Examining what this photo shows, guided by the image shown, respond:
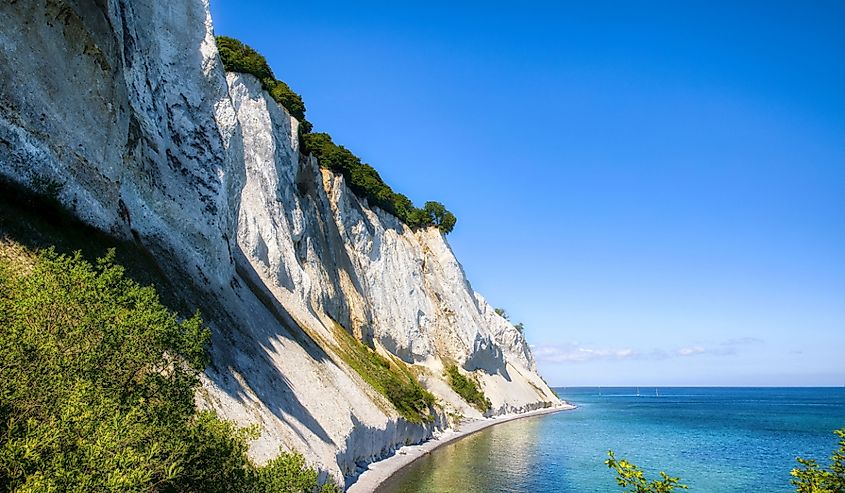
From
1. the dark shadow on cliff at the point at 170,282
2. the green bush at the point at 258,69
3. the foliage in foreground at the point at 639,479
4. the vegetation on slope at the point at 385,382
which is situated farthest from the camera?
the green bush at the point at 258,69

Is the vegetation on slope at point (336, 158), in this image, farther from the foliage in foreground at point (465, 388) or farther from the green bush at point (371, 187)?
the foliage in foreground at point (465, 388)

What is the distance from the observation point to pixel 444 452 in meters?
44.5

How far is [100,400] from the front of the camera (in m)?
10.6

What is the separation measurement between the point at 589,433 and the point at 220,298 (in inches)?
2131

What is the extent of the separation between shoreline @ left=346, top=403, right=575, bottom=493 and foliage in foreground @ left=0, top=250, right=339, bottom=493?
606 inches

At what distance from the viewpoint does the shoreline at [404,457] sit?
1169 inches

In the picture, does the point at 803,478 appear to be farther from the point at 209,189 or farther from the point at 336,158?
the point at 336,158

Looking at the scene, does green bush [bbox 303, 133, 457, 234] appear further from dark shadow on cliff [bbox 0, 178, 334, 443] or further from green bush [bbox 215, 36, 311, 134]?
dark shadow on cliff [bbox 0, 178, 334, 443]

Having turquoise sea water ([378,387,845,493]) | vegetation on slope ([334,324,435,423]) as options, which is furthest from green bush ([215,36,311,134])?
turquoise sea water ([378,387,845,493])

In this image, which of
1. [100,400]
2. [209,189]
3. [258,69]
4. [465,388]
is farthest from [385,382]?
[100,400]

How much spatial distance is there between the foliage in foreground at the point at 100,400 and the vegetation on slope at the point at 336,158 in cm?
3735

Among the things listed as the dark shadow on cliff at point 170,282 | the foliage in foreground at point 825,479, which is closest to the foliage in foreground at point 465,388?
the dark shadow on cliff at point 170,282

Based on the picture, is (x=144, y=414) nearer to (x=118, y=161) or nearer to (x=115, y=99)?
(x=118, y=161)

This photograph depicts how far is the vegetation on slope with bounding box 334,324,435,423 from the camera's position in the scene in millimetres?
43812
